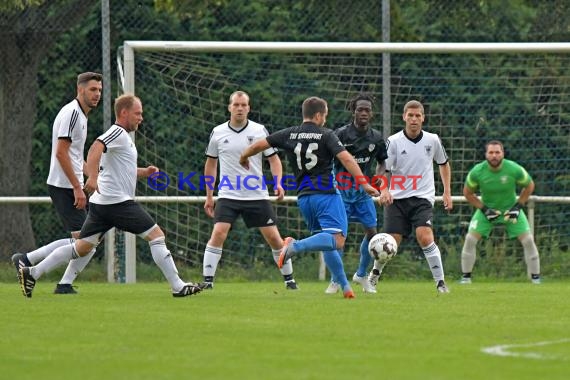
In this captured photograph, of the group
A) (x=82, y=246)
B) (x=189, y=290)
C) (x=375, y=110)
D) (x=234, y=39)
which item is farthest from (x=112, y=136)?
(x=234, y=39)

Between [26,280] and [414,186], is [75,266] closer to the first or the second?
[26,280]

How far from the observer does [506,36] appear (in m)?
17.9

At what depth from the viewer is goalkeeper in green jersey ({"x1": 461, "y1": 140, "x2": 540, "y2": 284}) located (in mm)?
15875

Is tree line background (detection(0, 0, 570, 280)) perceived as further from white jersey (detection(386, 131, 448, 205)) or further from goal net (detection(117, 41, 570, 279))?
white jersey (detection(386, 131, 448, 205))

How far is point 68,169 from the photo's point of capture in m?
11.8

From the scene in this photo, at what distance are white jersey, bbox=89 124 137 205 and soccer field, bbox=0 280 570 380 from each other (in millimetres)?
900

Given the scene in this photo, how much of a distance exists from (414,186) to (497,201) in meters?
3.09

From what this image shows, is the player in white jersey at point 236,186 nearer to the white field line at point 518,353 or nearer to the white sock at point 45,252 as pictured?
the white sock at point 45,252

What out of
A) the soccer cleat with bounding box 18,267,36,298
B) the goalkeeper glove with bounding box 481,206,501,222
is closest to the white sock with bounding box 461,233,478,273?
the goalkeeper glove with bounding box 481,206,501,222

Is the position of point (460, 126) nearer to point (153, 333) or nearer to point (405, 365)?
point (153, 333)

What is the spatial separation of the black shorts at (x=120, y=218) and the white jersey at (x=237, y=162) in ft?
6.96

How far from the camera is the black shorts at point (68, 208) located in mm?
12336

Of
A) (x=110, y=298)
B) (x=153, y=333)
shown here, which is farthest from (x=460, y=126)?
(x=153, y=333)

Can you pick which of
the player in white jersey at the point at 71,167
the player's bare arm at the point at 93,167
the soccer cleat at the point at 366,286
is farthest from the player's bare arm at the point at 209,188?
the player's bare arm at the point at 93,167
